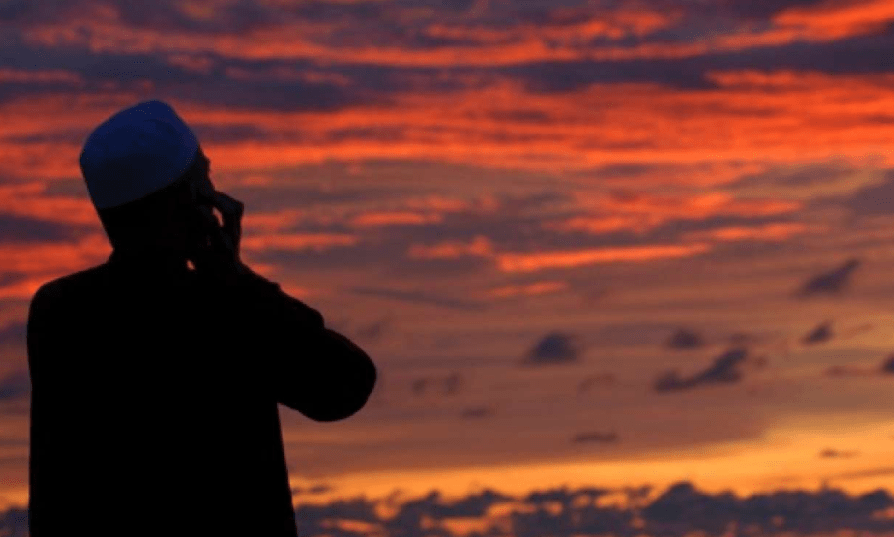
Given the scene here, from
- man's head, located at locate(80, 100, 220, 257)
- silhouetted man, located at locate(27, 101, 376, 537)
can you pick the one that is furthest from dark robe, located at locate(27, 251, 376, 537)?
man's head, located at locate(80, 100, 220, 257)

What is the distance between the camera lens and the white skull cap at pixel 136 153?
786 cm

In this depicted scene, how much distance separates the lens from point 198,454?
792cm

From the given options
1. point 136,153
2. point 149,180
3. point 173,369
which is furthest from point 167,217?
point 173,369

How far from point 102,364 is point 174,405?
0.38m

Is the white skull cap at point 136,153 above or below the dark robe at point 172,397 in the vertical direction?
above

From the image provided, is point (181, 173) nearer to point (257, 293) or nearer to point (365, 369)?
point (257, 293)

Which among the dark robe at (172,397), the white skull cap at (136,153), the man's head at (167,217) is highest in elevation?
the white skull cap at (136,153)

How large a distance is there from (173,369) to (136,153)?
83 cm

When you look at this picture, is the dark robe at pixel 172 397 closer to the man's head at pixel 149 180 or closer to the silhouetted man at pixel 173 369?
the silhouetted man at pixel 173 369

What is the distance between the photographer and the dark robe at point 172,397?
7.80 meters

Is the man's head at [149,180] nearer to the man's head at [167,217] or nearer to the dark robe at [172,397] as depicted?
the man's head at [167,217]

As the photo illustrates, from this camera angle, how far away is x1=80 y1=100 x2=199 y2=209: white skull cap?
7863mm

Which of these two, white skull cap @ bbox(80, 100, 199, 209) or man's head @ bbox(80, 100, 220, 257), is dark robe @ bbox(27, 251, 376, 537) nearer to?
man's head @ bbox(80, 100, 220, 257)

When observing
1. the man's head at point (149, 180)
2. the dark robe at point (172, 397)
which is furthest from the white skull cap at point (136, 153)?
the dark robe at point (172, 397)
